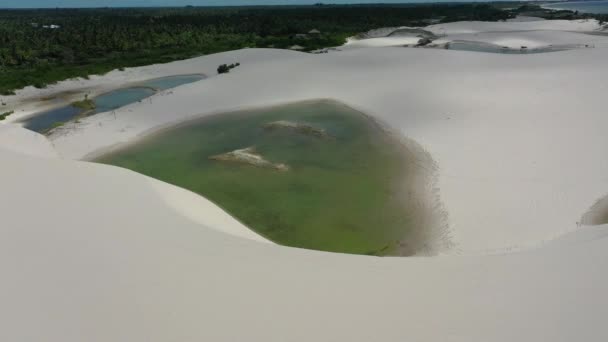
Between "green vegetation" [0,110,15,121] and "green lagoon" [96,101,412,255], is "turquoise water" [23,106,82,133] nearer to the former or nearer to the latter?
"green vegetation" [0,110,15,121]

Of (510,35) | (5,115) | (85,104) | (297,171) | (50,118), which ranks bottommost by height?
(297,171)

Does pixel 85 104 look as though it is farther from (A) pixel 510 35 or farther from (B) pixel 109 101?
(A) pixel 510 35

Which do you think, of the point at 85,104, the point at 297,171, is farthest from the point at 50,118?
the point at 297,171

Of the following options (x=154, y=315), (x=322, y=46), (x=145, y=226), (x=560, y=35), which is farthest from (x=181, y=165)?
(x=560, y=35)

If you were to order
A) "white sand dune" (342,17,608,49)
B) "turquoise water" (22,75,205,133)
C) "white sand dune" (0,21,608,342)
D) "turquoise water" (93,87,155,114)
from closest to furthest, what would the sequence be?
"white sand dune" (0,21,608,342)
"turquoise water" (22,75,205,133)
"turquoise water" (93,87,155,114)
"white sand dune" (342,17,608,49)

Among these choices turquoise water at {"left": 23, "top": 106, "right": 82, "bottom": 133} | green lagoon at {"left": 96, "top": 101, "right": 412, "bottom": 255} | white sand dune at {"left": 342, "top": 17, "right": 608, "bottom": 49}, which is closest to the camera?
green lagoon at {"left": 96, "top": 101, "right": 412, "bottom": 255}

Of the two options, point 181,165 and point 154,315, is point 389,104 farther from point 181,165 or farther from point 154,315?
point 154,315

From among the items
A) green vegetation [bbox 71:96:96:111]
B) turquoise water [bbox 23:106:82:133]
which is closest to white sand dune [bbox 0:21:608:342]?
turquoise water [bbox 23:106:82:133]
